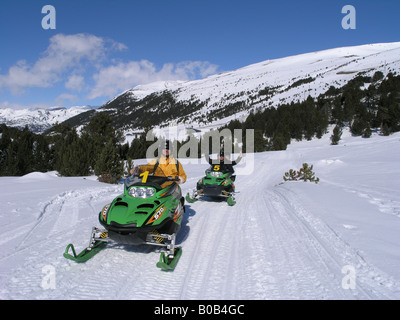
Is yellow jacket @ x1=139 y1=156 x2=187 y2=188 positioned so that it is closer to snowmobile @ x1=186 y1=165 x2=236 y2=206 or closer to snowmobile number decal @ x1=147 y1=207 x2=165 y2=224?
snowmobile number decal @ x1=147 y1=207 x2=165 y2=224

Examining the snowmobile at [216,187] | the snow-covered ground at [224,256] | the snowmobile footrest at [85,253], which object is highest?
the snowmobile at [216,187]

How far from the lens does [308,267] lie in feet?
13.1

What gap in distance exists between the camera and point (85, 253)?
4117mm

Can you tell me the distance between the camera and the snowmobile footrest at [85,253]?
12.8 ft

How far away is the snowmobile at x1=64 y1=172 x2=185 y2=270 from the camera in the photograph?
13.0ft

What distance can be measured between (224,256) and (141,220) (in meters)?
1.59

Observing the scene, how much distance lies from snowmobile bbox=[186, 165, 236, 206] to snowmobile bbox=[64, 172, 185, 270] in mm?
3996

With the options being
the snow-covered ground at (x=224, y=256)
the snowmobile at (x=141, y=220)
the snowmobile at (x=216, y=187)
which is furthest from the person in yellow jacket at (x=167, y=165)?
the snowmobile at (x=216, y=187)

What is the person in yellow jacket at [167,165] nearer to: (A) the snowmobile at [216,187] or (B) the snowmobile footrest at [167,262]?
(B) the snowmobile footrest at [167,262]

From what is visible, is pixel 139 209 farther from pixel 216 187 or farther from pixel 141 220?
pixel 216 187

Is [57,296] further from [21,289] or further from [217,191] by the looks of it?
[217,191]

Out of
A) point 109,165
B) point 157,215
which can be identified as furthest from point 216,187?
point 109,165
